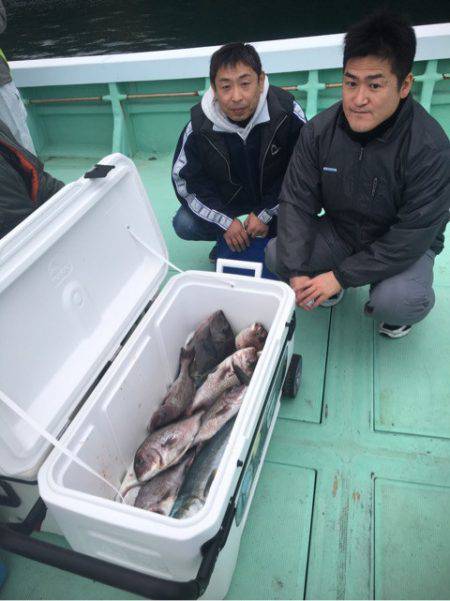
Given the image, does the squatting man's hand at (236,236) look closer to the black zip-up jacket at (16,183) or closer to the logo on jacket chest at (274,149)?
the logo on jacket chest at (274,149)

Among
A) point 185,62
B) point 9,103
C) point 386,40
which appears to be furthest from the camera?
point 185,62

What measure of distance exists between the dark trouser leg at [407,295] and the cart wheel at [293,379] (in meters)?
0.47

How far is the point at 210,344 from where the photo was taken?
187 cm

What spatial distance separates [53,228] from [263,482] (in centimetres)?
121

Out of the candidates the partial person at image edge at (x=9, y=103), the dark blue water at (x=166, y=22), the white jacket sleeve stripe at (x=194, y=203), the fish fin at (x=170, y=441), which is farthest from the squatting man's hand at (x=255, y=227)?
the dark blue water at (x=166, y=22)

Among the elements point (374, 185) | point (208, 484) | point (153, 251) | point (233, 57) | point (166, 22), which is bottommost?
point (166, 22)

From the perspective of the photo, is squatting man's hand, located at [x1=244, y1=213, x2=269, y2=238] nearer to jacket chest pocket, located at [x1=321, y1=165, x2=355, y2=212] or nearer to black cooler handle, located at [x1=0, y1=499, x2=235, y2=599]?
jacket chest pocket, located at [x1=321, y1=165, x2=355, y2=212]

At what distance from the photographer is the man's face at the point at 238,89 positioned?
6.26ft

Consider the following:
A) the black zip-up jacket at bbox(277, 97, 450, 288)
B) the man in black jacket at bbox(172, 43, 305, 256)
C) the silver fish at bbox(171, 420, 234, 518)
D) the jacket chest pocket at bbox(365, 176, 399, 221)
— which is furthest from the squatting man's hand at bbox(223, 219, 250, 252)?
the silver fish at bbox(171, 420, 234, 518)

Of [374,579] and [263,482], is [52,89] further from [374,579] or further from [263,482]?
[374,579]

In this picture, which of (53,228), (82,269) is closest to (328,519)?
(82,269)

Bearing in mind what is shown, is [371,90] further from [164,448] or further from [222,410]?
[164,448]

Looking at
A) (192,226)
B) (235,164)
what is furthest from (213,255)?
(235,164)

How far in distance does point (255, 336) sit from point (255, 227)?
0.80m
